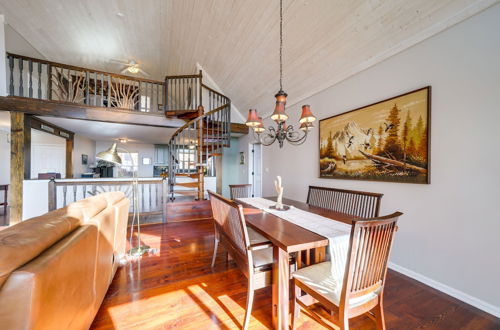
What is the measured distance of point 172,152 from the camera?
14.9 ft

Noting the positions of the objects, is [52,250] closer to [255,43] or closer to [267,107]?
[255,43]

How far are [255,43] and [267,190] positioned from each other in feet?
10.9

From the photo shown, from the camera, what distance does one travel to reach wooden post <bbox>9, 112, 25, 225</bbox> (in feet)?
12.4

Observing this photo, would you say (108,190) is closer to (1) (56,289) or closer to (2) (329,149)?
(1) (56,289)

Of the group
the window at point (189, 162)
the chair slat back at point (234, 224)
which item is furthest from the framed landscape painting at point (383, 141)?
the window at point (189, 162)

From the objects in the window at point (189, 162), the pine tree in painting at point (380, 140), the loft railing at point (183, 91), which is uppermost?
the loft railing at point (183, 91)

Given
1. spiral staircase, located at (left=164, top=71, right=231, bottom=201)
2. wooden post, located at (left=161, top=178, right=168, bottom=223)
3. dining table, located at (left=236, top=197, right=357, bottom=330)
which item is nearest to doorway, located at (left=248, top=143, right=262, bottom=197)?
spiral staircase, located at (left=164, top=71, right=231, bottom=201)

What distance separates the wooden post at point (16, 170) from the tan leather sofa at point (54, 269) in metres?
3.92

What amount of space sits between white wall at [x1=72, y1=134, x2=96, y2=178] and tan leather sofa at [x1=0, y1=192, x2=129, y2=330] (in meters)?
6.40

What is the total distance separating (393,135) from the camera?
7.53ft

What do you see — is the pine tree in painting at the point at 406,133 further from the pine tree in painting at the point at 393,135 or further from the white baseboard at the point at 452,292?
the white baseboard at the point at 452,292

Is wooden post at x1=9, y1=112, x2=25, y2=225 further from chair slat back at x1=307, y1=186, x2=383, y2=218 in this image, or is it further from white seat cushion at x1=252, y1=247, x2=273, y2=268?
chair slat back at x1=307, y1=186, x2=383, y2=218

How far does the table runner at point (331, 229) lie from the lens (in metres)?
1.31

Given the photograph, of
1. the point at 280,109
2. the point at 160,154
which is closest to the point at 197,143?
the point at 280,109
